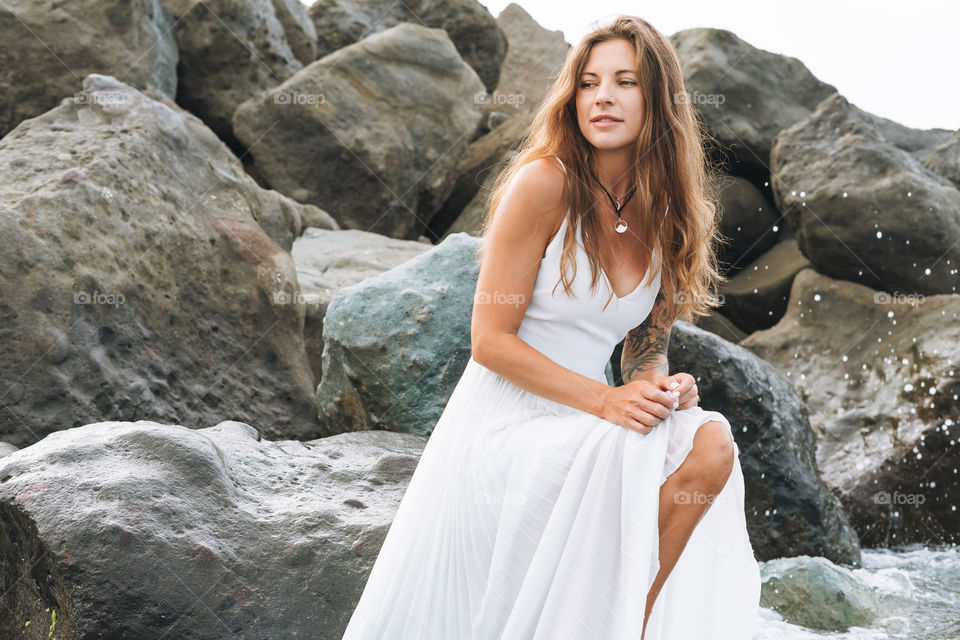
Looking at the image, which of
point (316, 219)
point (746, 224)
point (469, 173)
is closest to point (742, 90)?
point (746, 224)

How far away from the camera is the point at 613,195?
2498 mm

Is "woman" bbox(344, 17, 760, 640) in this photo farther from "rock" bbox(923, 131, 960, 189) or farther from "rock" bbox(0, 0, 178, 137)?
"rock" bbox(923, 131, 960, 189)

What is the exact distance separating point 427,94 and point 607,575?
22.9 ft

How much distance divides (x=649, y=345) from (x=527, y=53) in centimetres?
1275

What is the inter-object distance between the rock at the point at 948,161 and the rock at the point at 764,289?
1448mm

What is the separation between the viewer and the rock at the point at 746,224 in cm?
856

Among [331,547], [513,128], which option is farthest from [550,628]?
[513,128]

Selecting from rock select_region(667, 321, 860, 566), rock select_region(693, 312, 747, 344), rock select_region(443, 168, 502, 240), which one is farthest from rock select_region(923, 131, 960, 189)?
rock select_region(667, 321, 860, 566)

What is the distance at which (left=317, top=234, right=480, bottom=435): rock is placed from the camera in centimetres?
411

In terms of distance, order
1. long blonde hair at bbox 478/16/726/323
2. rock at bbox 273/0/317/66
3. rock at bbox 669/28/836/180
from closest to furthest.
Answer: long blonde hair at bbox 478/16/726/323, rock at bbox 669/28/836/180, rock at bbox 273/0/317/66

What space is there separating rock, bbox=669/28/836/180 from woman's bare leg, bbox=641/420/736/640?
637 cm

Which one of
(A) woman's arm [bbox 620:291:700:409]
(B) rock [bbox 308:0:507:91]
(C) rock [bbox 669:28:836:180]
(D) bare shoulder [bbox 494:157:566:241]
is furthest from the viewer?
(B) rock [bbox 308:0:507:91]

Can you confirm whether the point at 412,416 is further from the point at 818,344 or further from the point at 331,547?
the point at 818,344

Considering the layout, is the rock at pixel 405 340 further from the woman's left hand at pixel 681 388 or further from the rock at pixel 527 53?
the rock at pixel 527 53
